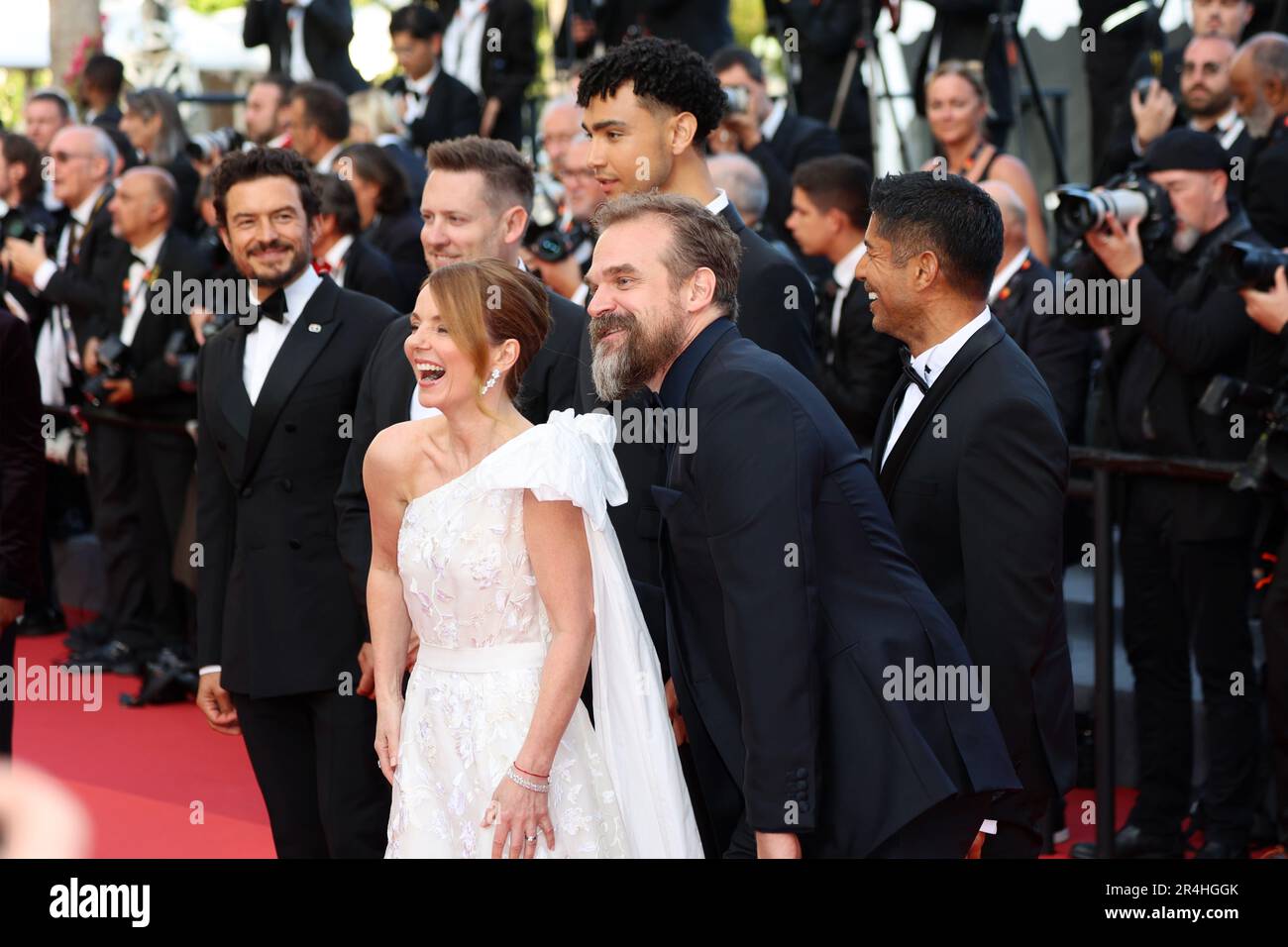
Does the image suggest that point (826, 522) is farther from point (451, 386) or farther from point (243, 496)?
point (243, 496)

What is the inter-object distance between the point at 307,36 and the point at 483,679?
7571 millimetres

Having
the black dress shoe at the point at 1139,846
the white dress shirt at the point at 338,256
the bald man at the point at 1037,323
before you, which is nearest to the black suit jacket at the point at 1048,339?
the bald man at the point at 1037,323

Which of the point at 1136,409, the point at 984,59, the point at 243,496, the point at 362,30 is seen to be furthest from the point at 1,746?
the point at 362,30

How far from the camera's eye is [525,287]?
3.22 meters

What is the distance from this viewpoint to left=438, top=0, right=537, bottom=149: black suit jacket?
899 centimetres

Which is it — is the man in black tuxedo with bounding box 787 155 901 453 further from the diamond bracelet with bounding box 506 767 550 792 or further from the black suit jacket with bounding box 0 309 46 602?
the diamond bracelet with bounding box 506 767 550 792

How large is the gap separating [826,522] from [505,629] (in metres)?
0.68

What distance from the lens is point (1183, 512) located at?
4969 mm

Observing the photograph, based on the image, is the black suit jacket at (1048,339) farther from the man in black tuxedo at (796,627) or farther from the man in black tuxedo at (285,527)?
the man in black tuxedo at (796,627)

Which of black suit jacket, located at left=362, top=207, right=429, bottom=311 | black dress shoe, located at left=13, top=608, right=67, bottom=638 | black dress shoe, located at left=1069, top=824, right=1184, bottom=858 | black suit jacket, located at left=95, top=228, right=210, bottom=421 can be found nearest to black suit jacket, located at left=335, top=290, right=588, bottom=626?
black dress shoe, located at left=1069, top=824, right=1184, bottom=858

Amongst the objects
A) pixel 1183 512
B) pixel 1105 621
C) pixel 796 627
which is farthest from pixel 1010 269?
pixel 796 627

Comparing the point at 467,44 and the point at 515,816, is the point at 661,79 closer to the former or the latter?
the point at 515,816

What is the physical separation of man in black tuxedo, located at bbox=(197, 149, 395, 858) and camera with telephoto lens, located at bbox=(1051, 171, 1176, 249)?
188cm

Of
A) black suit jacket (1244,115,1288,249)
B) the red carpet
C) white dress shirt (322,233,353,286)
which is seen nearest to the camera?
the red carpet
